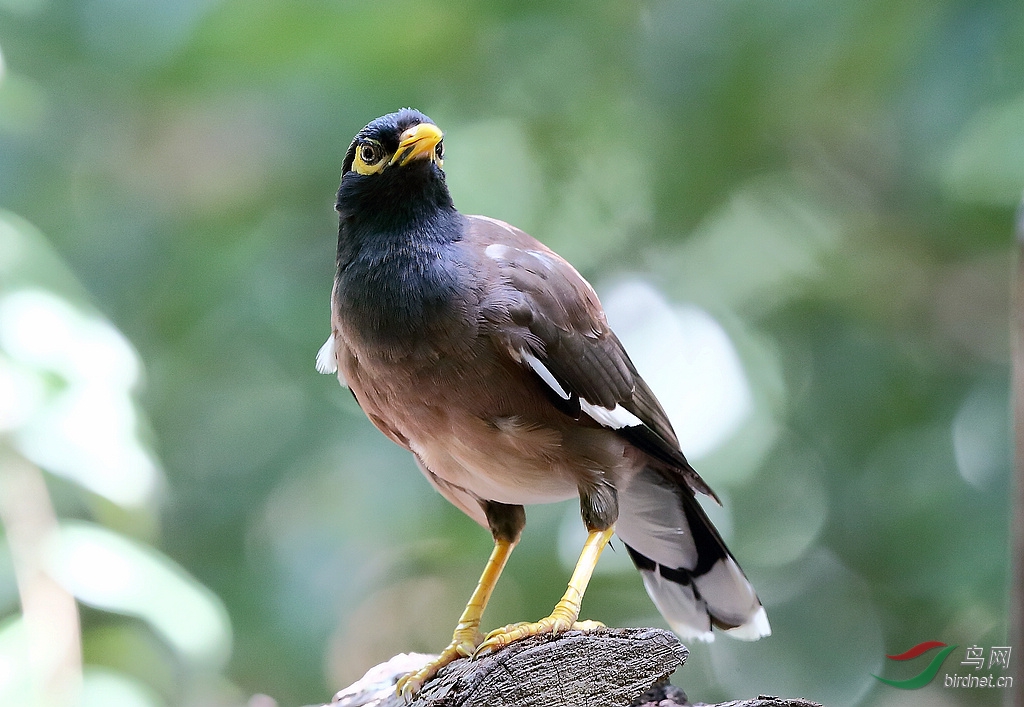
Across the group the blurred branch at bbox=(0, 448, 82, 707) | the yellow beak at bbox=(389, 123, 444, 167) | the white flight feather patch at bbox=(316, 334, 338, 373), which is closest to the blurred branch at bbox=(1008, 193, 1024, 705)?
the yellow beak at bbox=(389, 123, 444, 167)

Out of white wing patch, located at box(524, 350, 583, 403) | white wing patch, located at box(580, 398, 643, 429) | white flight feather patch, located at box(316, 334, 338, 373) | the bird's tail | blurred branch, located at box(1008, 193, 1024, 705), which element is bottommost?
blurred branch, located at box(1008, 193, 1024, 705)

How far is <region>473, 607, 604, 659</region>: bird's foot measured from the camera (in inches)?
62.9

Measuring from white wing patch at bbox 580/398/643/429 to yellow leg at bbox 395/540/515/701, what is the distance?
0.38m

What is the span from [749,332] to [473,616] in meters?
1.95

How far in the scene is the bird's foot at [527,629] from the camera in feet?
Result: 5.24

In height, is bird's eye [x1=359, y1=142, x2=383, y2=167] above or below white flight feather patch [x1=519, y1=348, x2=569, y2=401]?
above

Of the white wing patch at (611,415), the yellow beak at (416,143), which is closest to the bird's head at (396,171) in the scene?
the yellow beak at (416,143)

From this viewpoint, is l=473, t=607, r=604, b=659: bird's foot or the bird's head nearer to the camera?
l=473, t=607, r=604, b=659: bird's foot

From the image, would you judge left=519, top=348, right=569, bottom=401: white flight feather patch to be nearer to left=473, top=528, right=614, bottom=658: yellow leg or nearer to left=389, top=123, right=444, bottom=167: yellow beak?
left=473, top=528, right=614, bottom=658: yellow leg

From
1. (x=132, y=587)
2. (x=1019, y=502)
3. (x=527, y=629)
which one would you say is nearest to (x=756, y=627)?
(x=527, y=629)

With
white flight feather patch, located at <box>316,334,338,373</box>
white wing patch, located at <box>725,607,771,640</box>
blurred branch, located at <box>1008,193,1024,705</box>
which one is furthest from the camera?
white wing patch, located at <box>725,607,771,640</box>

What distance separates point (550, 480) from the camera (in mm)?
1760

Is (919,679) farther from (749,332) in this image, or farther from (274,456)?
(274,456)

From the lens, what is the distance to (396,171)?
5.76 ft
